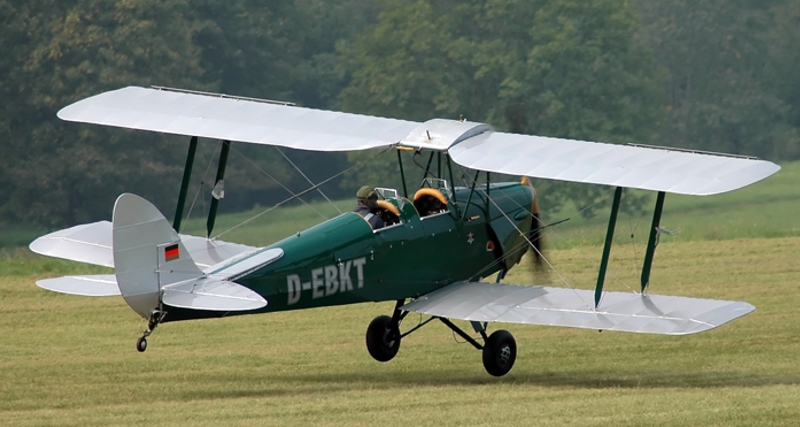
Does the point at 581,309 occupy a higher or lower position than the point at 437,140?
lower

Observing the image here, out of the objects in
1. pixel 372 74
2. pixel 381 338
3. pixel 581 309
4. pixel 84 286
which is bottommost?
pixel 381 338

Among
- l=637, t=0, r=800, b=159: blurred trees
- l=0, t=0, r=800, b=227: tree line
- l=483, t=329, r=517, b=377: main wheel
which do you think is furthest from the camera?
l=637, t=0, r=800, b=159: blurred trees

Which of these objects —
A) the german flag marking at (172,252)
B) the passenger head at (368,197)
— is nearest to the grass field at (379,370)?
the german flag marking at (172,252)

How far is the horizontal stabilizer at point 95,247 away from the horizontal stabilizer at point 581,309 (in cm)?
265

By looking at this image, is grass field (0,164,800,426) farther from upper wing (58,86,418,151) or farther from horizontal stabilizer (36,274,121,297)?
upper wing (58,86,418,151)

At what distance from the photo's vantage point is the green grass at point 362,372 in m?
12.2

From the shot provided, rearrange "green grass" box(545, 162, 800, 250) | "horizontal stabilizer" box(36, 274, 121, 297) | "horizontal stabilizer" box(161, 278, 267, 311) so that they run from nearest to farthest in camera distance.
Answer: "horizontal stabilizer" box(161, 278, 267, 311)
"horizontal stabilizer" box(36, 274, 121, 297)
"green grass" box(545, 162, 800, 250)

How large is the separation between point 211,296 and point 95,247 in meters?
3.50

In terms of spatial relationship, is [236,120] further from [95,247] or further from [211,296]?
[211,296]

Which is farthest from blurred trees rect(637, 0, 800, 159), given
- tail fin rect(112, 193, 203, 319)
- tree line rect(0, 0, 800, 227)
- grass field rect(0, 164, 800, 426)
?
tail fin rect(112, 193, 203, 319)

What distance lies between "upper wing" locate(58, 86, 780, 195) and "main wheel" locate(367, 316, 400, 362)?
6.41 ft

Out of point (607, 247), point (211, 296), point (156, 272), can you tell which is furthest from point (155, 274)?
point (607, 247)

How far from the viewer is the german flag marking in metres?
12.6

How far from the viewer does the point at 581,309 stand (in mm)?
13500
